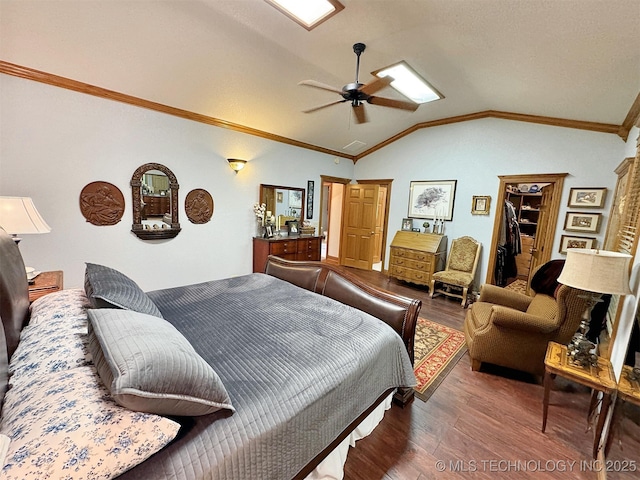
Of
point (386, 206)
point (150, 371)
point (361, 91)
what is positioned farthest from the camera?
point (386, 206)

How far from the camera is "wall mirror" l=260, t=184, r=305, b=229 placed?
15.2 ft

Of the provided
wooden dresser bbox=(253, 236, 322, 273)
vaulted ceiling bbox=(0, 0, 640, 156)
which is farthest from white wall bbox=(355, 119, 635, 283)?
wooden dresser bbox=(253, 236, 322, 273)

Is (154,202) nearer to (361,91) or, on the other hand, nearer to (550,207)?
(361,91)

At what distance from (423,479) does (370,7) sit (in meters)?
3.25

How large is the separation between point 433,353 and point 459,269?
7.26 ft

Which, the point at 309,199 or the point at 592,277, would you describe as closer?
the point at 592,277

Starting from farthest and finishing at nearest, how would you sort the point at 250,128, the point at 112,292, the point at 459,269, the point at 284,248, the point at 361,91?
the point at 284,248 < the point at 459,269 < the point at 250,128 < the point at 361,91 < the point at 112,292

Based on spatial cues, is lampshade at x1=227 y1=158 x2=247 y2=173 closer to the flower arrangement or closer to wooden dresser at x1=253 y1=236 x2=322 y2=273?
the flower arrangement

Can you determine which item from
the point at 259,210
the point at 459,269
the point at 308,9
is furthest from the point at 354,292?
the point at 459,269

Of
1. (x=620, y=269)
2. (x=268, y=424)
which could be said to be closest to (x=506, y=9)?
(x=620, y=269)

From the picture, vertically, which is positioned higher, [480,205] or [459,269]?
[480,205]

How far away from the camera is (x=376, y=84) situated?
7.38 feet

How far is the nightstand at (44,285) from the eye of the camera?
1921 mm

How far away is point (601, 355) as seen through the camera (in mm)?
1825
